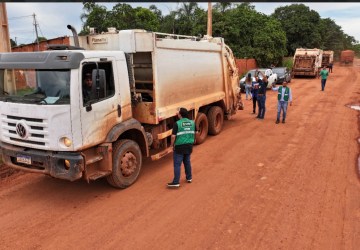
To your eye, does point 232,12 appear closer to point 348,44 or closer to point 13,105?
point 13,105

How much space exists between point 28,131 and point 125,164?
1853mm

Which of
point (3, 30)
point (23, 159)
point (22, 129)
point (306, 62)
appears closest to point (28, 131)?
point (22, 129)

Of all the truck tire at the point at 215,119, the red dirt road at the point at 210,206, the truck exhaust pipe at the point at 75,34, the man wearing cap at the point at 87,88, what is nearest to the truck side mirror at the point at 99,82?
the man wearing cap at the point at 87,88

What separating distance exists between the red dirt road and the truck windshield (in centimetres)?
190

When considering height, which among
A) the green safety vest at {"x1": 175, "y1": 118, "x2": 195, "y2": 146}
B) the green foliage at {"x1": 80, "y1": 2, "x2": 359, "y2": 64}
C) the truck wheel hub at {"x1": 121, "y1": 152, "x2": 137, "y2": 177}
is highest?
the green foliage at {"x1": 80, "y1": 2, "x2": 359, "y2": 64}

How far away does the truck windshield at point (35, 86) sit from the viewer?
5488mm

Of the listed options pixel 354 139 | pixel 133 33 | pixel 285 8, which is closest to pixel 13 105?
pixel 133 33

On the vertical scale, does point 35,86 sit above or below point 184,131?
above

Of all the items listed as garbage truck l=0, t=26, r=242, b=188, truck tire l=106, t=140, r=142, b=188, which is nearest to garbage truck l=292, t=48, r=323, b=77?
garbage truck l=0, t=26, r=242, b=188

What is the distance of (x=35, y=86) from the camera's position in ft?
18.9

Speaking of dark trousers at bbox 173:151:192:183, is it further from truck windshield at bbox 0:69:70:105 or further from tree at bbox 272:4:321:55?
tree at bbox 272:4:321:55

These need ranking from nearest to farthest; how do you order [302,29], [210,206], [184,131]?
[210,206] → [184,131] → [302,29]

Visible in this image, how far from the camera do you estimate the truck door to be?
18.5 ft

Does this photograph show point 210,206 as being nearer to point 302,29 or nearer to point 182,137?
point 182,137
